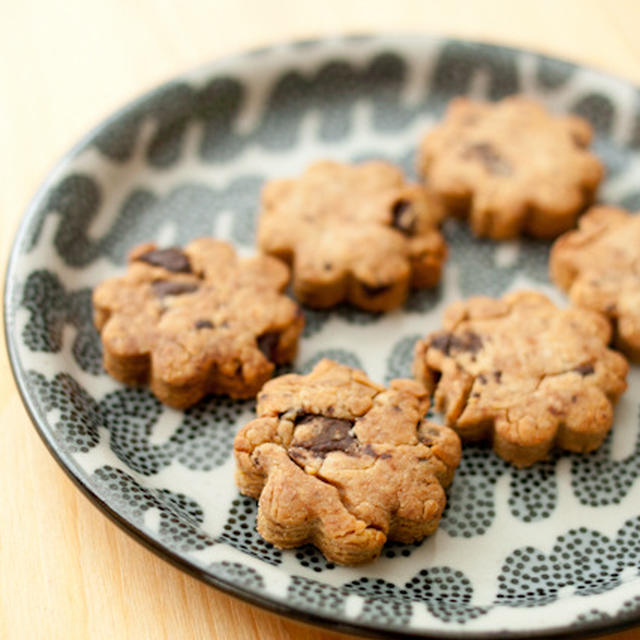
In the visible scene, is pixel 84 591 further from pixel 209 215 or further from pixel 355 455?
pixel 209 215

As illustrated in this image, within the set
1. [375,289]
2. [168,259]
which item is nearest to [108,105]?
[168,259]

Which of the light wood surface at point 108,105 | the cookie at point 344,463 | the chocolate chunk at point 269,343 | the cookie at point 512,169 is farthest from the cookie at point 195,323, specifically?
the cookie at point 512,169

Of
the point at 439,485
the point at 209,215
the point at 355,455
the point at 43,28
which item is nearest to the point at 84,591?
the point at 355,455

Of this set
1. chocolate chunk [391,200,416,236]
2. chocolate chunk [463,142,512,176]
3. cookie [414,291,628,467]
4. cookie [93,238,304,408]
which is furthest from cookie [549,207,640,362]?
cookie [93,238,304,408]

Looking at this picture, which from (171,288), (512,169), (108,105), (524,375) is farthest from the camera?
(108,105)

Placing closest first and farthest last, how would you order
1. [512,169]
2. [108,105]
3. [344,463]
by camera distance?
[344,463]
[512,169]
[108,105]

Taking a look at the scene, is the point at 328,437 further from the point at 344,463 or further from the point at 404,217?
the point at 404,217

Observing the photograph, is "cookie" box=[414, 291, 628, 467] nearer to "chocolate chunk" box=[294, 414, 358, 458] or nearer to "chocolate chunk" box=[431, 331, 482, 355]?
"chocolate chunk" box=[431, 331, 482, 355]
